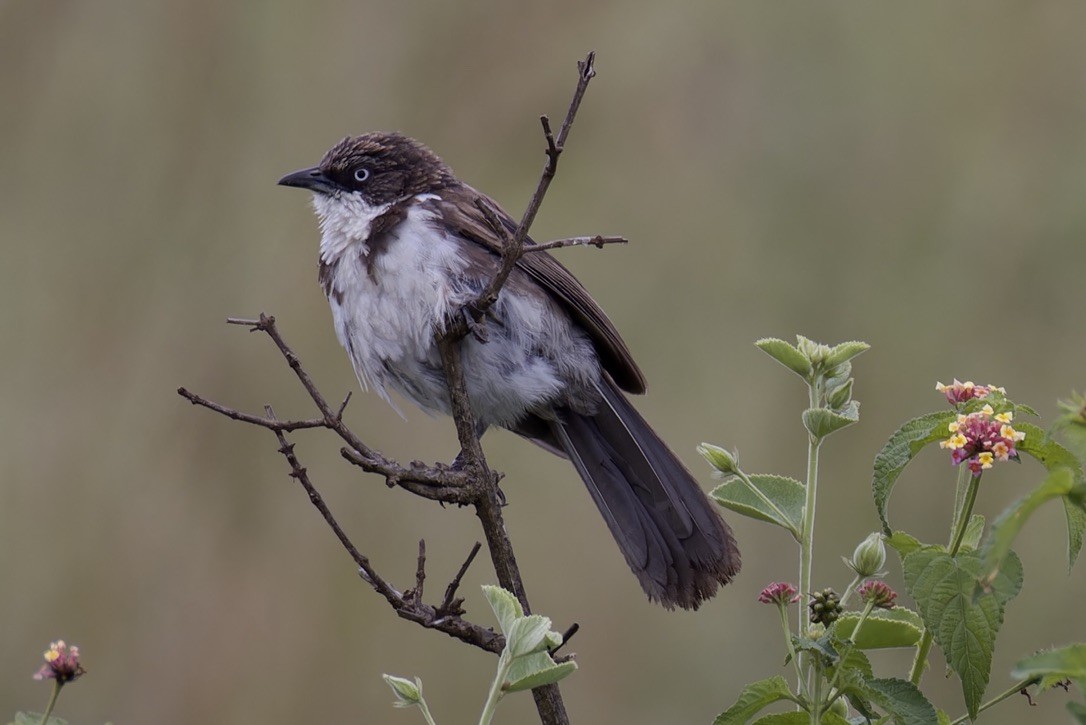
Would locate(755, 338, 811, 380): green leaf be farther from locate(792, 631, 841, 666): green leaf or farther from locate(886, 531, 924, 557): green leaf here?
locate(792, 631, 841, 666): green leaf

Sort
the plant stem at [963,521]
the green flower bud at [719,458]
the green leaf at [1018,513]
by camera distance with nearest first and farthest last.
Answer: the green leaf at [1018,513] < the plant stem at [963,521] < the green flower bud at [719,458]

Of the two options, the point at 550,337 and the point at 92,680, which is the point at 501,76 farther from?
the point at 92,680

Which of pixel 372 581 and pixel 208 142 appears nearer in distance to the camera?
pixel 372 581

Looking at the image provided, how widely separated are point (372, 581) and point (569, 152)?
4.27m

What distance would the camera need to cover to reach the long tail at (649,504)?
10.6 feet

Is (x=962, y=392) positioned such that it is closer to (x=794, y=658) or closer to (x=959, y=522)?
(x=959, y=522)

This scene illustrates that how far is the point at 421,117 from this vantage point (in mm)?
5766

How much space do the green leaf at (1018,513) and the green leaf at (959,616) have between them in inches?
13.7

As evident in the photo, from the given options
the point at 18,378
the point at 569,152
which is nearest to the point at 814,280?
the point at 569,152

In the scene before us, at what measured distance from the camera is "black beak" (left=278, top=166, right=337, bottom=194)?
12.8ft

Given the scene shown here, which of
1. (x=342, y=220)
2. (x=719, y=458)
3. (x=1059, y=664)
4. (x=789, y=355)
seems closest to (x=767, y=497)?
(x=719, y=458)

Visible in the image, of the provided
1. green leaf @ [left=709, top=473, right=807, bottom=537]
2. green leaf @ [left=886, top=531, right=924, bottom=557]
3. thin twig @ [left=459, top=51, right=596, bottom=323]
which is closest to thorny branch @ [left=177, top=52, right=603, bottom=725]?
thin twig @ [left=459, top=51, right=596, bottom=323]

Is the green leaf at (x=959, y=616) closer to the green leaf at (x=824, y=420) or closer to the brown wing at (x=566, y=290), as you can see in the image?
the green leaf at (x=824, y=420)

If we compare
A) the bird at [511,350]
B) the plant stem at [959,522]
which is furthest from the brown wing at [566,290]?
the plant stem at [959,522]
